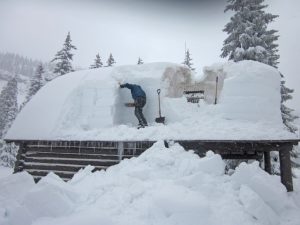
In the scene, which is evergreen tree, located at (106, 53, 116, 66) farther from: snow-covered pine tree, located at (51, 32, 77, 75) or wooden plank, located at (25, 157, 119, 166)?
wooden plank, located at (25, 157, 119, 166)

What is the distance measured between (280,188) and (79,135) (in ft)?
20.3

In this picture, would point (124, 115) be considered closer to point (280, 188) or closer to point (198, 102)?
point (198, 102)

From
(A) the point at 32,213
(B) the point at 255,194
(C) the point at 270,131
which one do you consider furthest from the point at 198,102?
(A) the point at 32,213

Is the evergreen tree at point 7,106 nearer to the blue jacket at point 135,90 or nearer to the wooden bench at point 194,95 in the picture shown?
the blue jacket at point 135,90

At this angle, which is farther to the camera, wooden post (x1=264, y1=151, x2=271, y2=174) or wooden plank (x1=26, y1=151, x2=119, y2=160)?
wooden post (x1=264, y1=151, x2=271, y2=174)

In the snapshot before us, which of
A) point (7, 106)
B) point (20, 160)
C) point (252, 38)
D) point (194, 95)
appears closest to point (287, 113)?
point (252, 38)

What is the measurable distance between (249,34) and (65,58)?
55.9ft

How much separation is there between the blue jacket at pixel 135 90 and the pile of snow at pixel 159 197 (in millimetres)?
3850

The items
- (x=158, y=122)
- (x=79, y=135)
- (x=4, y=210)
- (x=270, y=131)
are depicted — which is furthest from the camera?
(x=158, y=122)

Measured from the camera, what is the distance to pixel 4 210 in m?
4.56

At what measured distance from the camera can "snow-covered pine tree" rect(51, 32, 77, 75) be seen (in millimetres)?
23828

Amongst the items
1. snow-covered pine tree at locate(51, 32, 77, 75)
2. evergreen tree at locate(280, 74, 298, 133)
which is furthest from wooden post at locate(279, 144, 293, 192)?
snow-covered pine tree at locate(51, 32, 77, 75)

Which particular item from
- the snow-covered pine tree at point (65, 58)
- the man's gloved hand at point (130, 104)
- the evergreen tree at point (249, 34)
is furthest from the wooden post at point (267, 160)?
the snow-covered pine tree at point (65, 58)

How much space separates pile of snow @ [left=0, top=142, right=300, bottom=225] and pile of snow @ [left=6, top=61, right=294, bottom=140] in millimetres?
1660
